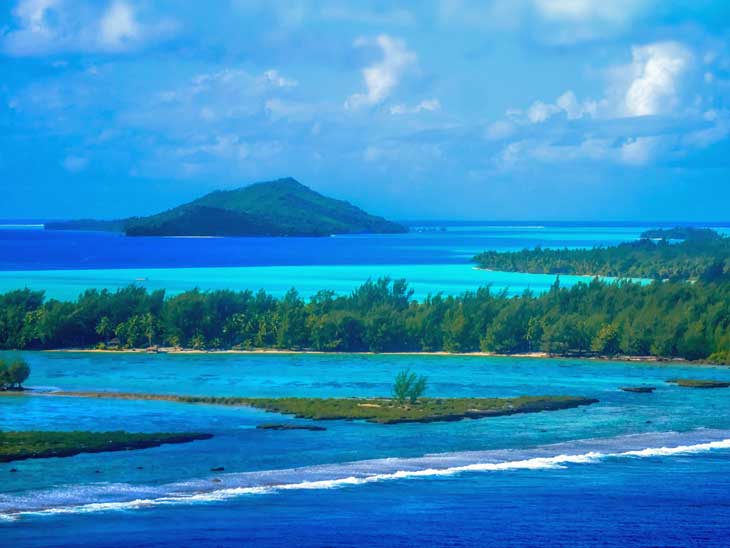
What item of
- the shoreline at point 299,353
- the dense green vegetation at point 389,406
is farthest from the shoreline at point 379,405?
the shoreline at point 299,353

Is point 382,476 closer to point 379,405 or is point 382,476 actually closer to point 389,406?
point 389,406

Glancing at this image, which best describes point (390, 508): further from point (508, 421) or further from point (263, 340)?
point (263, 340)

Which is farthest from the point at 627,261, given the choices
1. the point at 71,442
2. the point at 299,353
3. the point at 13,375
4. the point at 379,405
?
the point at 71,442

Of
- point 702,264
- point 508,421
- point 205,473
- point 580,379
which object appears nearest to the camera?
point 205,473

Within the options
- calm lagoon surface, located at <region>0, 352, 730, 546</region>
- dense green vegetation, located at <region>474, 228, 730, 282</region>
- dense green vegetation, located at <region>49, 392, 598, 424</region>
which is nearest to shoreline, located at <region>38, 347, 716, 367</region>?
calm lagoon surface, located at <region>0, 352, 730, 546</region>

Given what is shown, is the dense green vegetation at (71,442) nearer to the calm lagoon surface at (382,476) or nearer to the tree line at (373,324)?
the calm lagoon surface at (382,476)

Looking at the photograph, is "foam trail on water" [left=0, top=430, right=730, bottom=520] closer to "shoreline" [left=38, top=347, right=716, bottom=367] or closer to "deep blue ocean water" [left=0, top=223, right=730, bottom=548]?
"deep blue ocean water" [left=0, top=223, right=730, bottom=548]

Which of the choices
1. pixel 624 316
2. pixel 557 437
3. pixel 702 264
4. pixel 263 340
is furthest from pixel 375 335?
pixel 702 264
